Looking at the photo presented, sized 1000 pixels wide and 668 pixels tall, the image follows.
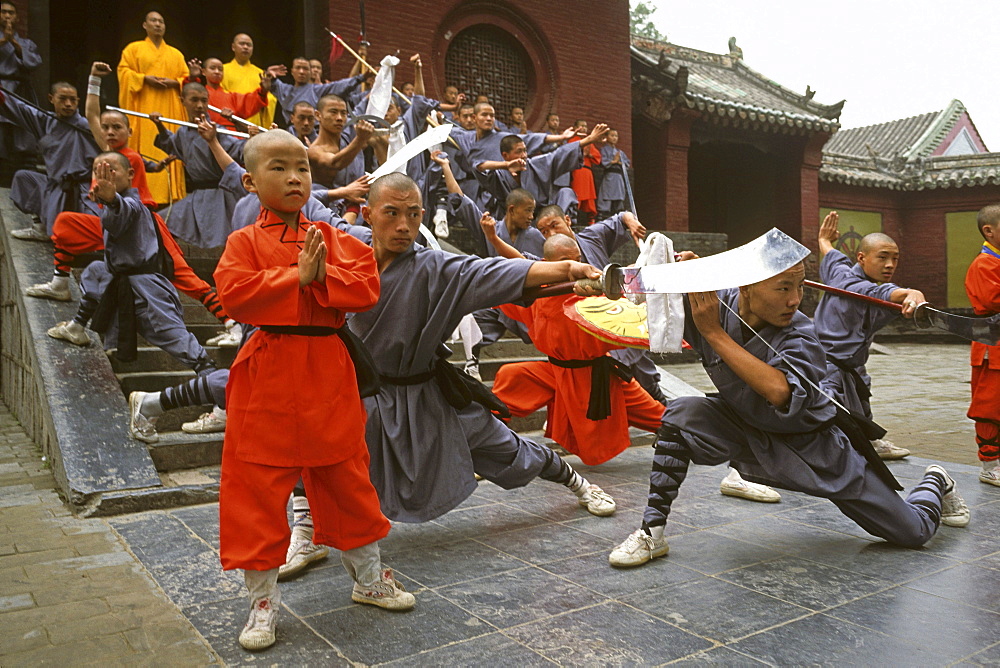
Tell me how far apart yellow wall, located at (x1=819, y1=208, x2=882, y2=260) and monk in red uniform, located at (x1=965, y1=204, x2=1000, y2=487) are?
1454cm

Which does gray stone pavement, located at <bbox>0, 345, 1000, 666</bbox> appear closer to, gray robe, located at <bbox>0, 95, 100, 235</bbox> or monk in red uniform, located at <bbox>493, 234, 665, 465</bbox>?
monk in red uniform, located at <bbox>493, 234, 665, 465</bbox>

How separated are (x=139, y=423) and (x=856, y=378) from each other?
14.7 ft

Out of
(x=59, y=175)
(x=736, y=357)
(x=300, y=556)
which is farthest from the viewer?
(x=59, y=175)

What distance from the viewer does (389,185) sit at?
3.25 m

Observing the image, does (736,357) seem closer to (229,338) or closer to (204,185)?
(229,338)

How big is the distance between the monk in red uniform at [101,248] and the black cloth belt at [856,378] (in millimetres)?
4123

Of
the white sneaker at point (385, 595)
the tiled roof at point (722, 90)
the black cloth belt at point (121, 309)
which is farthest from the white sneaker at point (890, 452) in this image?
the tiled roof at point (722, 90)

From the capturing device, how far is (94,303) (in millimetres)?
5305

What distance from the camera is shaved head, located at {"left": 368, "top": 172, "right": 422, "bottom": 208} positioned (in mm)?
3246

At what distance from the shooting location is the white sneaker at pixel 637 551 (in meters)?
3.21

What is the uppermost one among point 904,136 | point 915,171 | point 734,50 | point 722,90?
point 734,50

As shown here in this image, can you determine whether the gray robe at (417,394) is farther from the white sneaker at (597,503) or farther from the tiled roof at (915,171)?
the tiled roof at (915,171)

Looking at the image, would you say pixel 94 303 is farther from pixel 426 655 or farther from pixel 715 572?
pixel 715 572

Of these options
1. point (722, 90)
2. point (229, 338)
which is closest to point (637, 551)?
point (229, 338)
